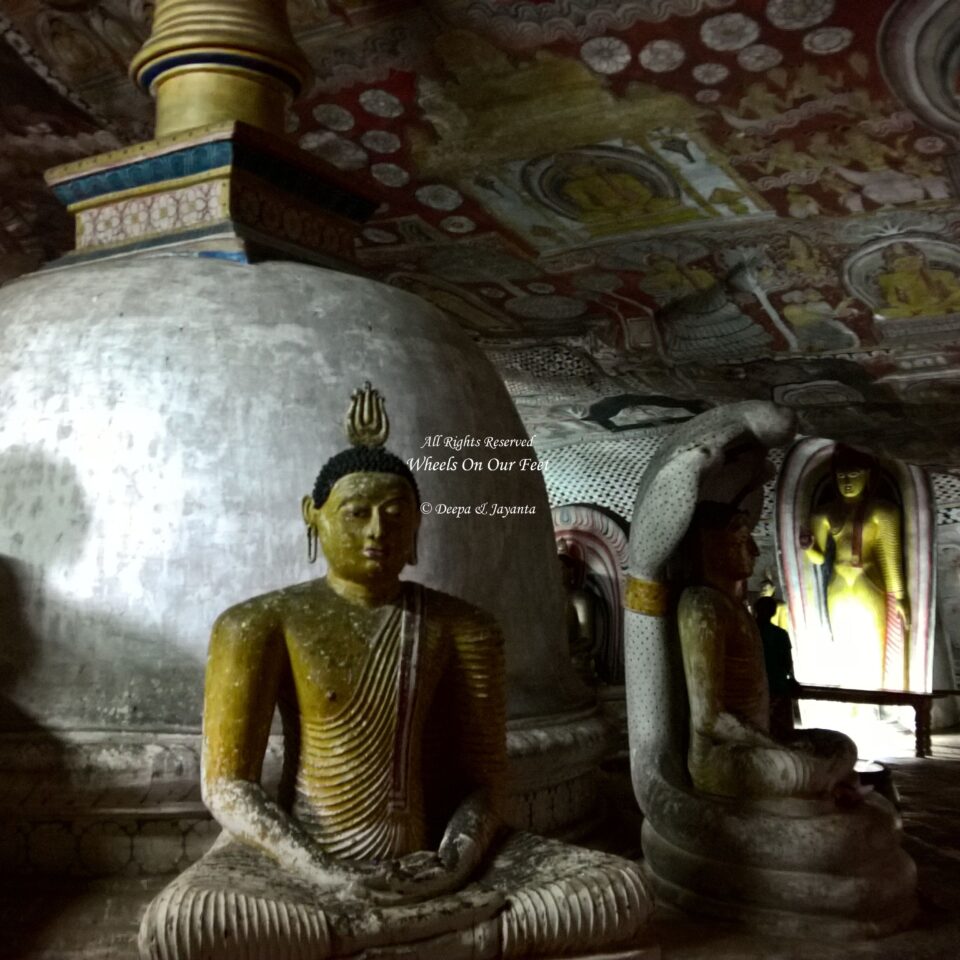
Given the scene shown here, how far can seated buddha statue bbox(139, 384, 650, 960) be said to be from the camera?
1.84m

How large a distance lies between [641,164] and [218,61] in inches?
107

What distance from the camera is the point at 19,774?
8.52ft

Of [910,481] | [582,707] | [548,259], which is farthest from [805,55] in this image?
[910,481]

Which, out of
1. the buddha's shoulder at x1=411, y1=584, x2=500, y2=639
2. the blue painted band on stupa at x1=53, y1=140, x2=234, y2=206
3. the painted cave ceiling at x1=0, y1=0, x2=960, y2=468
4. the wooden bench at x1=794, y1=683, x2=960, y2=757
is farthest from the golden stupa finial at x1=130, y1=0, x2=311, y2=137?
the wooden bench at x1=794, y1=683, x2=960, y2=757

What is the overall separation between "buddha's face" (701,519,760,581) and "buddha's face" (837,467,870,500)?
6.65 m

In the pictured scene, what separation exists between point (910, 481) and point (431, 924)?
8.24m

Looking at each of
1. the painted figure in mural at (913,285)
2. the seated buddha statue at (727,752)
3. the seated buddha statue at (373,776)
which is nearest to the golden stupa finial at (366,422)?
the seated buddha statue at (373,776)

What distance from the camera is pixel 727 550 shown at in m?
3.01

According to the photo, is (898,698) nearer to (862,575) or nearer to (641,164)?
(862,575)

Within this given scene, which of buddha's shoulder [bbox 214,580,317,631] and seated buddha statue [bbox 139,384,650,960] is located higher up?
buddha's shoulder [bbox 214,580,317,631]

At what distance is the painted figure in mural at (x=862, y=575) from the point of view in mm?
8766

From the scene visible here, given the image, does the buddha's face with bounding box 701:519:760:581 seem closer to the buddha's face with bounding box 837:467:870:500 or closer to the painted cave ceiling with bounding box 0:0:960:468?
the painted cave ceiling with bounding box 0:0:960:468

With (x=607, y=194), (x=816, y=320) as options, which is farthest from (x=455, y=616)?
(x=816, y=320)

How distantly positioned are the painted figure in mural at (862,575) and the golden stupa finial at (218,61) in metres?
6.77
